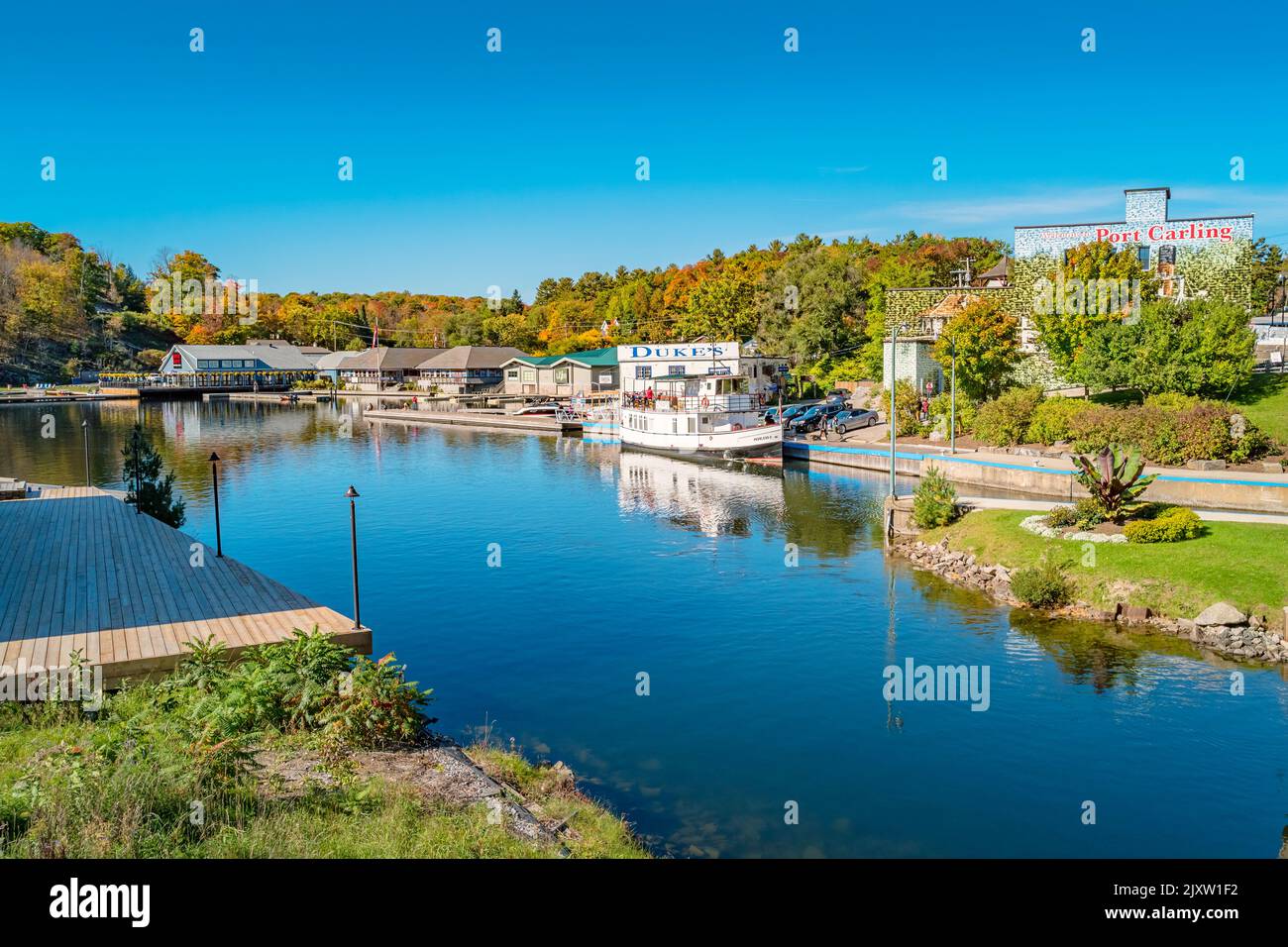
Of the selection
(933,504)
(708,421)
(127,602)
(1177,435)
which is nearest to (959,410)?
(1177,435)

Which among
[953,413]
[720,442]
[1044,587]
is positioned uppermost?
[953,413]

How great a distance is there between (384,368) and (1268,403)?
122227 mm

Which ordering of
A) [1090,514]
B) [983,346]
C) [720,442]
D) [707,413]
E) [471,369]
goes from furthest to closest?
[471,369] → [707,413] → [720,442] → [983,346] → [1090,514]

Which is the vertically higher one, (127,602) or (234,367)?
(234,367)

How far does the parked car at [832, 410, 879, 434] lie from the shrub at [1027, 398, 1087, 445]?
14.1m

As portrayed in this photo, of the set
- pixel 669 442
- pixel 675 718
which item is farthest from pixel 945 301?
pixel 675 718

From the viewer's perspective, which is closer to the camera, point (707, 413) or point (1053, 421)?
point (1053, 421)

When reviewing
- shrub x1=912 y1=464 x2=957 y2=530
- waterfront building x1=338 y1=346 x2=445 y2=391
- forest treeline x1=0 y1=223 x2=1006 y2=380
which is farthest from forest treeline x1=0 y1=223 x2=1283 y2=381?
shrub x1=912 y1=464 x2=957 y2=530

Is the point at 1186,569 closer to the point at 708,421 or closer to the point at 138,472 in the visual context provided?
the point at 138,472

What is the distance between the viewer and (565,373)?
114312 mm

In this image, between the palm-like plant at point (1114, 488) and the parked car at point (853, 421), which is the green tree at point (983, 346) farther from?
the palm-like plant at point (1114, 488)

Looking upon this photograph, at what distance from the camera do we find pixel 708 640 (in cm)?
2600

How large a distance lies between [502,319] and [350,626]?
135214 mm

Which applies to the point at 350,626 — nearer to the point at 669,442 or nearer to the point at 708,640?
the point at 708,640
